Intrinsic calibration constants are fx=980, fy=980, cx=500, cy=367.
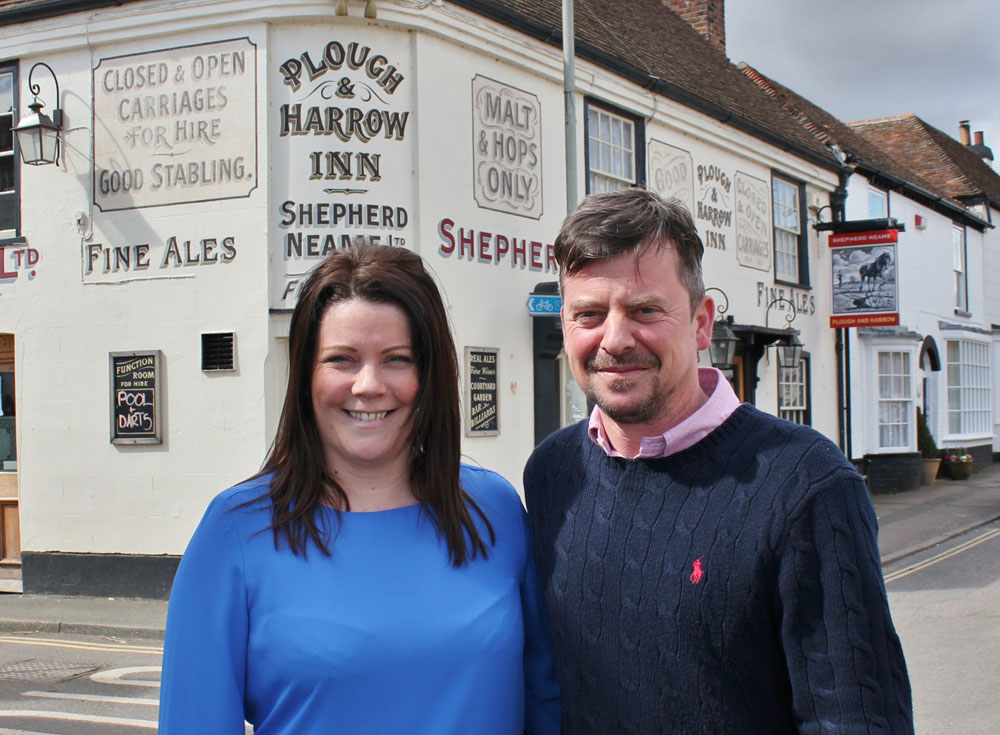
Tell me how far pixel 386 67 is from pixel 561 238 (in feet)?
25.4

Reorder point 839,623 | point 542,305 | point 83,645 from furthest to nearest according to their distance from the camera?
1. point 542,305
2. point 83,645
3. point 839,623

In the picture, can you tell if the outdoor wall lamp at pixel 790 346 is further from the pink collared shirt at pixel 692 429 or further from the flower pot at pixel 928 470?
the pink collared shirt at pixel 692 429

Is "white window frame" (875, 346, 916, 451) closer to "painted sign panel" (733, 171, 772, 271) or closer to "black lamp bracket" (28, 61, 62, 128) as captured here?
"painted sign panel" (733, 171, 772, 271)

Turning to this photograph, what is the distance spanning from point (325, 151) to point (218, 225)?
4.01 ft

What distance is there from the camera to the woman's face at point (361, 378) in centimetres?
210

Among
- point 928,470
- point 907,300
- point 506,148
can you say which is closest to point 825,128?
point 907,300

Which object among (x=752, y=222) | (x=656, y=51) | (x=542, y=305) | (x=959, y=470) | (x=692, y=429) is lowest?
(x=959, y=470)

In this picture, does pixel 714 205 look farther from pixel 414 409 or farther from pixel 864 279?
pixel 414 409

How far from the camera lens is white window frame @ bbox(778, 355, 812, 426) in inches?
627

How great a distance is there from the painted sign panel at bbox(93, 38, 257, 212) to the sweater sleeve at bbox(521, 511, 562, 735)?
7.54 metres

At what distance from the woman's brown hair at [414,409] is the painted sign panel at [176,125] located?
7.32 metres

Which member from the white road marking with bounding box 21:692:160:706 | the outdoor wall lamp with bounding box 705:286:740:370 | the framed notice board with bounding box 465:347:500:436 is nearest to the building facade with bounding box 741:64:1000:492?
the outdoor wall lamp with bounding box 705:286:740:370

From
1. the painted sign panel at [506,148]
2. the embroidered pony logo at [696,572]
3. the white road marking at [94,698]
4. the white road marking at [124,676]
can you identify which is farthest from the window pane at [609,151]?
the embroidered pony logo at [696,572]

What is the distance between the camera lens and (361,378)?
6.86ft
